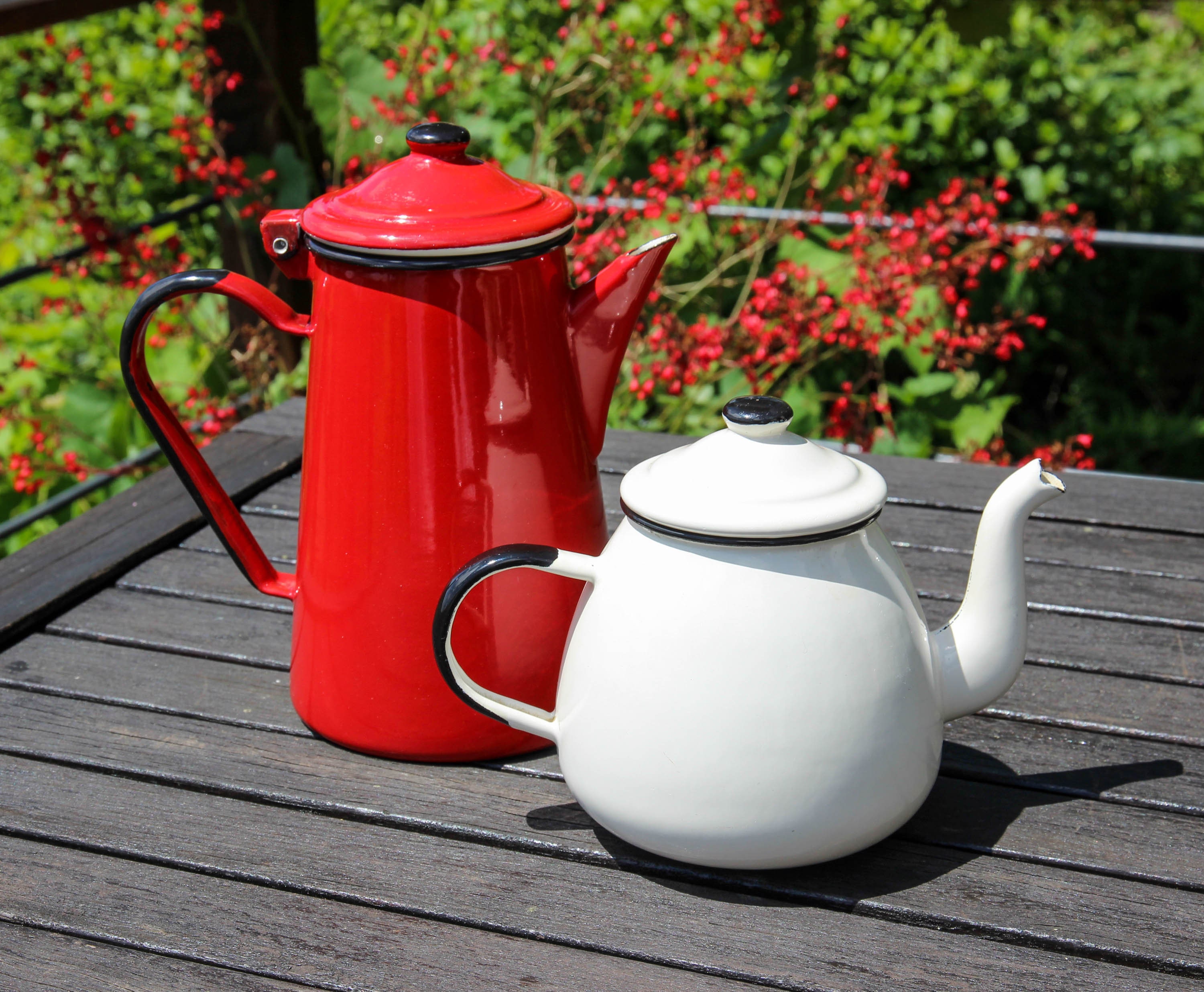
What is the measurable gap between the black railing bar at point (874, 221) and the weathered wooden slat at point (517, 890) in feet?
4.80

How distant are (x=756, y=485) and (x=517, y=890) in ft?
0.90

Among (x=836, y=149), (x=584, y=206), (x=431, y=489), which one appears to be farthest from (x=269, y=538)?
(x=836, y=149)

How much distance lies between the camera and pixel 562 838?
752 millimetres

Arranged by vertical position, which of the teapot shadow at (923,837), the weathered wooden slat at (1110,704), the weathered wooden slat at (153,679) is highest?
the teapot shadow at (923,837)

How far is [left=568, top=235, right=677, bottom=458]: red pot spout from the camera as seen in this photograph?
81 cm

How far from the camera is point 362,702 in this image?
830 mm

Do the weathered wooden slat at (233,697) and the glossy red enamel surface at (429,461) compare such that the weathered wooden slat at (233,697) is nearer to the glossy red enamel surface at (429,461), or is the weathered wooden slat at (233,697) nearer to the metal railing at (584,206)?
the glossy red enamel surface at (429,461)

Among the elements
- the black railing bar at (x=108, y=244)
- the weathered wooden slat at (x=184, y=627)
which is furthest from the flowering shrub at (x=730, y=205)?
the weathered wooden slat at (x=184, y=627)

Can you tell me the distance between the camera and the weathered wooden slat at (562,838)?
68cm

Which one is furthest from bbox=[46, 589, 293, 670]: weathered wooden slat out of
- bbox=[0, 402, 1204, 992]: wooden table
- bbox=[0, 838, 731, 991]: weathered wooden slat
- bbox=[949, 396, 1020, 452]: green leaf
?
bbox=[949, 396, 1020, 452]: green leaf

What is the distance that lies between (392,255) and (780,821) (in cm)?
40

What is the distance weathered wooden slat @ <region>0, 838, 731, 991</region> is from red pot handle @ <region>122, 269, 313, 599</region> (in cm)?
24

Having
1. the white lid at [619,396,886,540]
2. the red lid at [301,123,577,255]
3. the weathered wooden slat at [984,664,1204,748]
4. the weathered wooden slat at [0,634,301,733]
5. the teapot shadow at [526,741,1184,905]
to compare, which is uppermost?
the red lid at [301,123,577,255]

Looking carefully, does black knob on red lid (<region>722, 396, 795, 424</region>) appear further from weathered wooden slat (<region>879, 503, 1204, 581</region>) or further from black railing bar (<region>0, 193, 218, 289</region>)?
black railing bar (<region>0, 193, 218, 289</region>)
